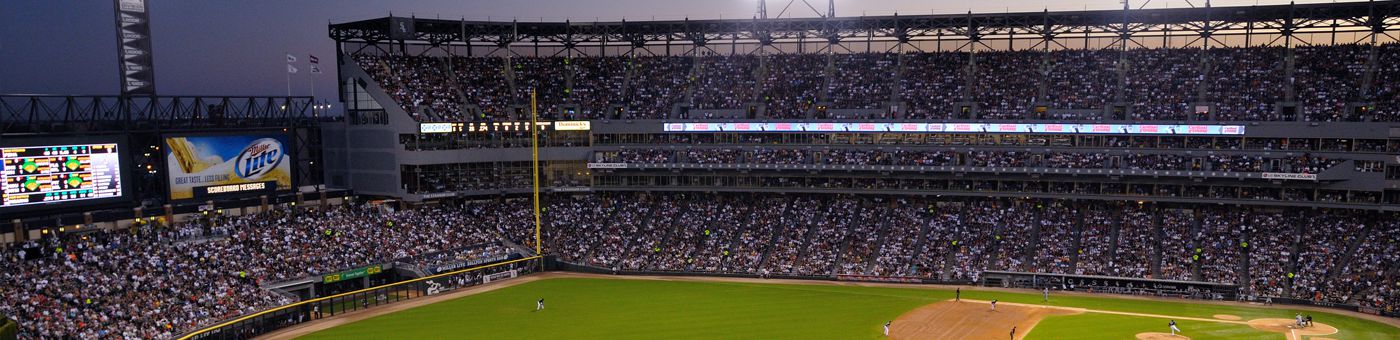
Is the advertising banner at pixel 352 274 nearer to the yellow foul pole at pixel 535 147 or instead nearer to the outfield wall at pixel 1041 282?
the yellow foul pole at pixel 535 147

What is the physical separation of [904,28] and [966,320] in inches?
1217

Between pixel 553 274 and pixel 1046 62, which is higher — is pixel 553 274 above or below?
below

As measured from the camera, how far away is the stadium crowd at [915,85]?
5869cm

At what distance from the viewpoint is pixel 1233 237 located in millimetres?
54312

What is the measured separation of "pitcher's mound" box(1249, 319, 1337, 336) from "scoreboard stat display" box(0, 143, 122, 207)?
57.7 meters

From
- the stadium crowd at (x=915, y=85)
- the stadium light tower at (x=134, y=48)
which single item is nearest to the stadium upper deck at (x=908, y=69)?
the stadium crowd at (x=915, y=85)

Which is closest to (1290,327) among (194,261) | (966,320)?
(966,320)

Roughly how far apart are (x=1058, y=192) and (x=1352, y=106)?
688 inches

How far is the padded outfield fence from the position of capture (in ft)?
139

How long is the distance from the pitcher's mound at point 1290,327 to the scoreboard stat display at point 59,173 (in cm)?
5768

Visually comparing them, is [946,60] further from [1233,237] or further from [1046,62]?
[1233,237]

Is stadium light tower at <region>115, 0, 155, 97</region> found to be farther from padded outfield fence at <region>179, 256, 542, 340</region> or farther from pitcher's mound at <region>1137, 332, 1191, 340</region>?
pitcher's mound at <region>1137, 332, 1191, 340</region>

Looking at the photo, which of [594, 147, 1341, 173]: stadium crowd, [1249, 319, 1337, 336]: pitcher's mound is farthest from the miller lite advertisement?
[1249, 319, 1337, 336]: pitcher's mound

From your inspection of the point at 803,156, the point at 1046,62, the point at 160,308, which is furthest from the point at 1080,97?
the point at 160,308
